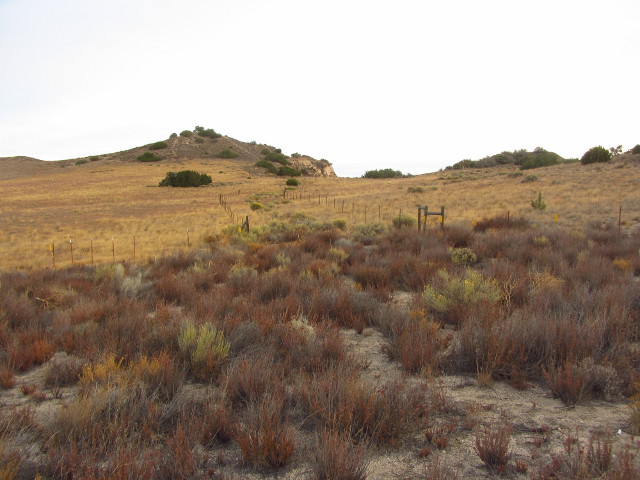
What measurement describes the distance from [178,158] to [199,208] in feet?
168

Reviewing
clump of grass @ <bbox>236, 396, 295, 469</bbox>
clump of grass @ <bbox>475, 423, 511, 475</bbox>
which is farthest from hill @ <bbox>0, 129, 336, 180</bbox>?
clump of grass @ <bbox>475, 423, 511, 475</bbox>

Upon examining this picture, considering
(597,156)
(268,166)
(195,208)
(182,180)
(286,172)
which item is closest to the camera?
(195,208)

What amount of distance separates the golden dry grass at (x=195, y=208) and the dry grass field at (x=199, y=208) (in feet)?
0.19

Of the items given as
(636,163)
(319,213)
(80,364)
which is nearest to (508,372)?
(80,364)

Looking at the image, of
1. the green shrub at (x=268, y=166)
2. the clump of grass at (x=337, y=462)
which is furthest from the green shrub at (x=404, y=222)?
the green shrub at (x=268, y=166)

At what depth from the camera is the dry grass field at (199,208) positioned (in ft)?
60.2

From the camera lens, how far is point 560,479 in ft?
9.48

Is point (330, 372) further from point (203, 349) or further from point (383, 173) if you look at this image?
point (383, 173)

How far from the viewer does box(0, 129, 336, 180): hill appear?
75.2 m

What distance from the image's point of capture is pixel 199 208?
109ft

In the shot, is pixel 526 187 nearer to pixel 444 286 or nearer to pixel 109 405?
pixel 444 286

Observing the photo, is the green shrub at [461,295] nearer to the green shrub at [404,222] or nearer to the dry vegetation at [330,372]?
the dry vegetation at [330,372]

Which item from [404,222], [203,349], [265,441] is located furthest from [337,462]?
[404,222]

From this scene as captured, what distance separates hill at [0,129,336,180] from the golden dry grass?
22.4 m
